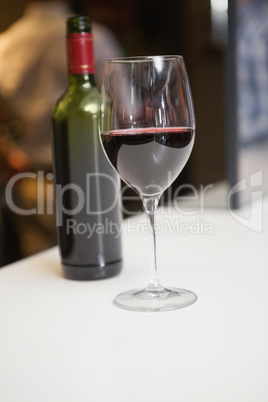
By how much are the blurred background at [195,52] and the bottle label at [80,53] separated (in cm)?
65

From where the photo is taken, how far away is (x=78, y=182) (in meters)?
0.87

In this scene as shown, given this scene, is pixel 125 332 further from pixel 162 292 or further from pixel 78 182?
pixel 78 182

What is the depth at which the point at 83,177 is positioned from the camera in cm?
88

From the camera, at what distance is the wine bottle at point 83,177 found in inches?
34.5

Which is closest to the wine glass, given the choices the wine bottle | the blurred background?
the wine bottle

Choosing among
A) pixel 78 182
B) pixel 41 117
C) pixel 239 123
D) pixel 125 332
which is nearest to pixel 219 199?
pixel 239 123

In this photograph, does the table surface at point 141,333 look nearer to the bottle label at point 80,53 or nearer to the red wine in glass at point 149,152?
the red wine in glass at point 149,152

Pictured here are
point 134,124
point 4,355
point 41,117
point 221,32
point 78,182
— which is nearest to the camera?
point 4,355

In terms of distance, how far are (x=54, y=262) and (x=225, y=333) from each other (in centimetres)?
43

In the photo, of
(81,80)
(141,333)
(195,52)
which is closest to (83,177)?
(81,80)

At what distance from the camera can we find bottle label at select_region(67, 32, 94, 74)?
852mm

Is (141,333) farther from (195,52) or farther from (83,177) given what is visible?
(195,52)

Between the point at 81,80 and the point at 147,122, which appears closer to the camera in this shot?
the point at 147,122

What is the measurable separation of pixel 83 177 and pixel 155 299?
20 centimetres
